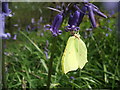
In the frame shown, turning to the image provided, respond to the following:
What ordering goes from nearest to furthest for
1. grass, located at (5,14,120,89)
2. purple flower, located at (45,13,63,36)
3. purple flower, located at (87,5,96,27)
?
purple flower, located at (87,5,96,27)
purple flower, located at (45,13,63,36)
grass, located at (5,14,120,89)

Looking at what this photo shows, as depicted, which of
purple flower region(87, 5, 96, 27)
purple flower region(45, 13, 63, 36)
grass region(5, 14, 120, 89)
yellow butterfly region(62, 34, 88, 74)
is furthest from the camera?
grass region(5, 14, 120, 89)

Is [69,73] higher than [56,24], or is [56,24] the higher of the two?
[56,24]

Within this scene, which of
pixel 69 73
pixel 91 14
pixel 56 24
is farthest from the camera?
pixel 69 73

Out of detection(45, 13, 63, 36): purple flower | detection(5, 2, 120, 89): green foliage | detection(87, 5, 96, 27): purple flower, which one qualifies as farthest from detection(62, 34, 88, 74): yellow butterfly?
detection(5, 2, 120, 89): green foliage

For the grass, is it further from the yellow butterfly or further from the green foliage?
the yellow butterfly

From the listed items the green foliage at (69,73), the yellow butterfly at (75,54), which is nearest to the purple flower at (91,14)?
the yellow butterfly at (75,54)

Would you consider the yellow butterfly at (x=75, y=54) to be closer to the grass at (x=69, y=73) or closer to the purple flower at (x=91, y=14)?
the purple flower at (x=91, y=14)

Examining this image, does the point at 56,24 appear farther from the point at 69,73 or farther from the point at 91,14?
the point at 69,73

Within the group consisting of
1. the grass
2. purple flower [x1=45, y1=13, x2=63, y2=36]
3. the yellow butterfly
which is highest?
purple flower [x1=45, y1=13, x2=63, y2=36]

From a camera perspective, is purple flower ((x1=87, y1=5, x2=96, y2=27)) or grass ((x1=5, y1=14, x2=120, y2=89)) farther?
grass ((x1=5, y1=14, x2=120, y2=89))

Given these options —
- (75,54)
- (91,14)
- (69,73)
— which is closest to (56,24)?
(91,14)
